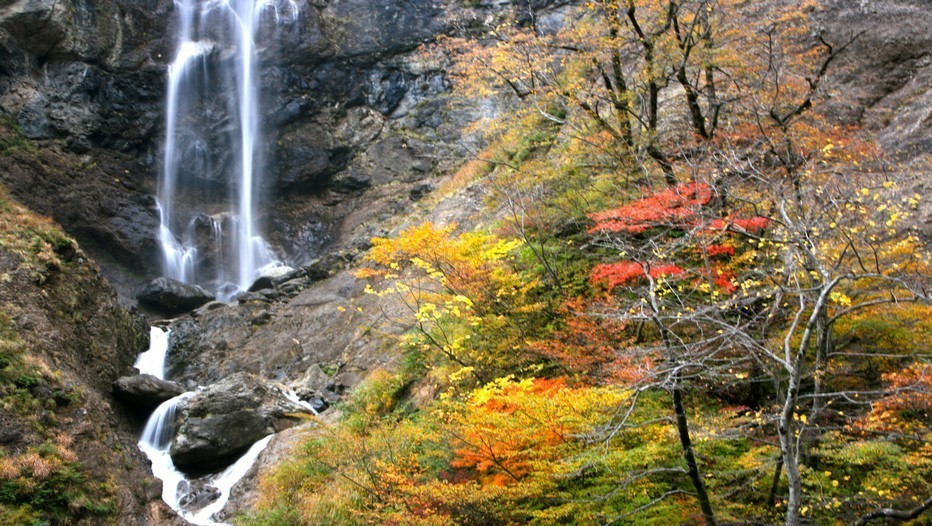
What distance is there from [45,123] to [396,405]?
22591mm

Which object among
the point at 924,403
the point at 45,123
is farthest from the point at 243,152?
the point at 924,403

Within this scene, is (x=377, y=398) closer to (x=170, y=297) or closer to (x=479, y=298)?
(x=479, y=298)

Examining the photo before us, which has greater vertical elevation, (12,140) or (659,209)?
(12,140)

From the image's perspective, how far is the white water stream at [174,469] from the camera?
40.2 ft

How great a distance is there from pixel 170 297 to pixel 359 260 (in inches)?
289

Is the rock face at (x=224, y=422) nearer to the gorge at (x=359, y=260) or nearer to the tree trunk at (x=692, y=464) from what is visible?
the gorge at (x=359, y=260)

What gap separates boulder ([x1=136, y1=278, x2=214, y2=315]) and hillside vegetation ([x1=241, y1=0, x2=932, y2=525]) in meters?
13.2

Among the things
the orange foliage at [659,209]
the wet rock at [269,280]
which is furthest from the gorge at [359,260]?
the orange foliage at [659,209]

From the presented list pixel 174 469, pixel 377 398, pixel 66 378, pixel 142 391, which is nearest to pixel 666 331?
pixel 377 398

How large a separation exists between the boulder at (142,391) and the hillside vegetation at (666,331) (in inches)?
235

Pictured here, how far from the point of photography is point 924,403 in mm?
5715

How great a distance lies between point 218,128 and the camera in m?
29.7

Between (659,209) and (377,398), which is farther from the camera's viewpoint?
(377,398)

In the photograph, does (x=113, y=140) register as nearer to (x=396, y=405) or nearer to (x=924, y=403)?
(x=396, y=405)
